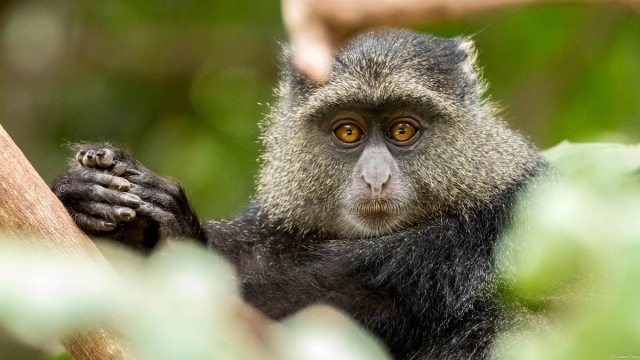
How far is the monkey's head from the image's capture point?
5.50m

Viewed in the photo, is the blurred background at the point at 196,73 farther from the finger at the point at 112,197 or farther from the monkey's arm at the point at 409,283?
the finger at the point at 112,197

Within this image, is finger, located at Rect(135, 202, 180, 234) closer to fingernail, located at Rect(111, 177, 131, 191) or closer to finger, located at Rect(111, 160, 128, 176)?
fingernail, located at Rect(111, 177, 131, 191)

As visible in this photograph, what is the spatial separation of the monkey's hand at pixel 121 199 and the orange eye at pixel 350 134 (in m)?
1.25

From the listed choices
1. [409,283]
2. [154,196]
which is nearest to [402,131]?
[409,283]

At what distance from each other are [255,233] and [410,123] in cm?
145

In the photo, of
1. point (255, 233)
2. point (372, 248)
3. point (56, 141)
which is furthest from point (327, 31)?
point (56, 141)

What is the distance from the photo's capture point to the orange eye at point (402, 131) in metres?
5.64

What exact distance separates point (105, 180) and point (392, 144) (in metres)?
1.96

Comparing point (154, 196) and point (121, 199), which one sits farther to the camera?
point (154, 196)

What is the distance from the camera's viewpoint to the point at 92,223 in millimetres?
4465

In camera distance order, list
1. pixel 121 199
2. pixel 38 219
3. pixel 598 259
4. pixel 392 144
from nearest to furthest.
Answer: pixel 598 259 → pixel 38 219 → pixel 121 199 → pixel 392 144

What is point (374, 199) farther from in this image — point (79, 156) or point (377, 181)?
point (79, 156)

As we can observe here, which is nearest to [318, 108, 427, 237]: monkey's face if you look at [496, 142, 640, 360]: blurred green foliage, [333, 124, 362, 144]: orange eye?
[333, 124, 362, 144]: orange eye

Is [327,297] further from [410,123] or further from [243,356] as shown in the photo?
[243,356]
